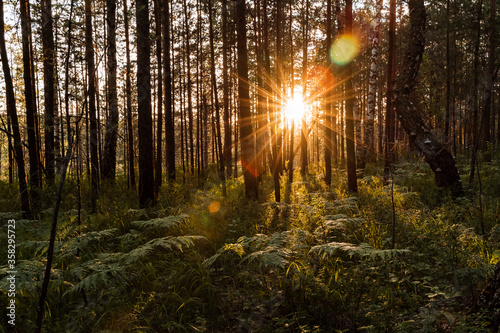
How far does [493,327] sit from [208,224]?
16.1 feet

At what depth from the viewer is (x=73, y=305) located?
3.63m

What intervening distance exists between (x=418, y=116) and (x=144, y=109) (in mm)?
→ 9159

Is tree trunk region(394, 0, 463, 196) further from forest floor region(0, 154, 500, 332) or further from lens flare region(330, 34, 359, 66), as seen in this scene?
forest floor region(0, 154, 500, 332)

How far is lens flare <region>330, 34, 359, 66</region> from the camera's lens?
31.3ft

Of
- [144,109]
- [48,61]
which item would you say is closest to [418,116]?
[144,109]

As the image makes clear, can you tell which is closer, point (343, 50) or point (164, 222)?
point (164, 222)

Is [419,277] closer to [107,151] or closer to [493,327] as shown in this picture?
[493,327]

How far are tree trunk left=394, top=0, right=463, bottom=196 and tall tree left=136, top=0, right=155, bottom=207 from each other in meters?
8.71

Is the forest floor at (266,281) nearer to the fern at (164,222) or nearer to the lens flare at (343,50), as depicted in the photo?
the fern at (164,222)

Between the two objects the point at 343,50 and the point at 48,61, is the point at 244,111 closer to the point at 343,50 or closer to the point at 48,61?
the point at 343,50

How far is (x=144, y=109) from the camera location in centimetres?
812

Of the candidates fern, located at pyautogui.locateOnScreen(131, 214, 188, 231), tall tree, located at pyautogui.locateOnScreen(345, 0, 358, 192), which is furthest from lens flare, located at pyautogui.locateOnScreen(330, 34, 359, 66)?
fern, located at pyautogui.locateOnScreen(131, 214, 188, 231)

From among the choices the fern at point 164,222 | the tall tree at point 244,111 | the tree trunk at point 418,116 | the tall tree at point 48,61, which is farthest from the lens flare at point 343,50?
the tall tree at point 48,61

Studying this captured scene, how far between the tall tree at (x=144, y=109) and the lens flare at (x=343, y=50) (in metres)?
6.64
